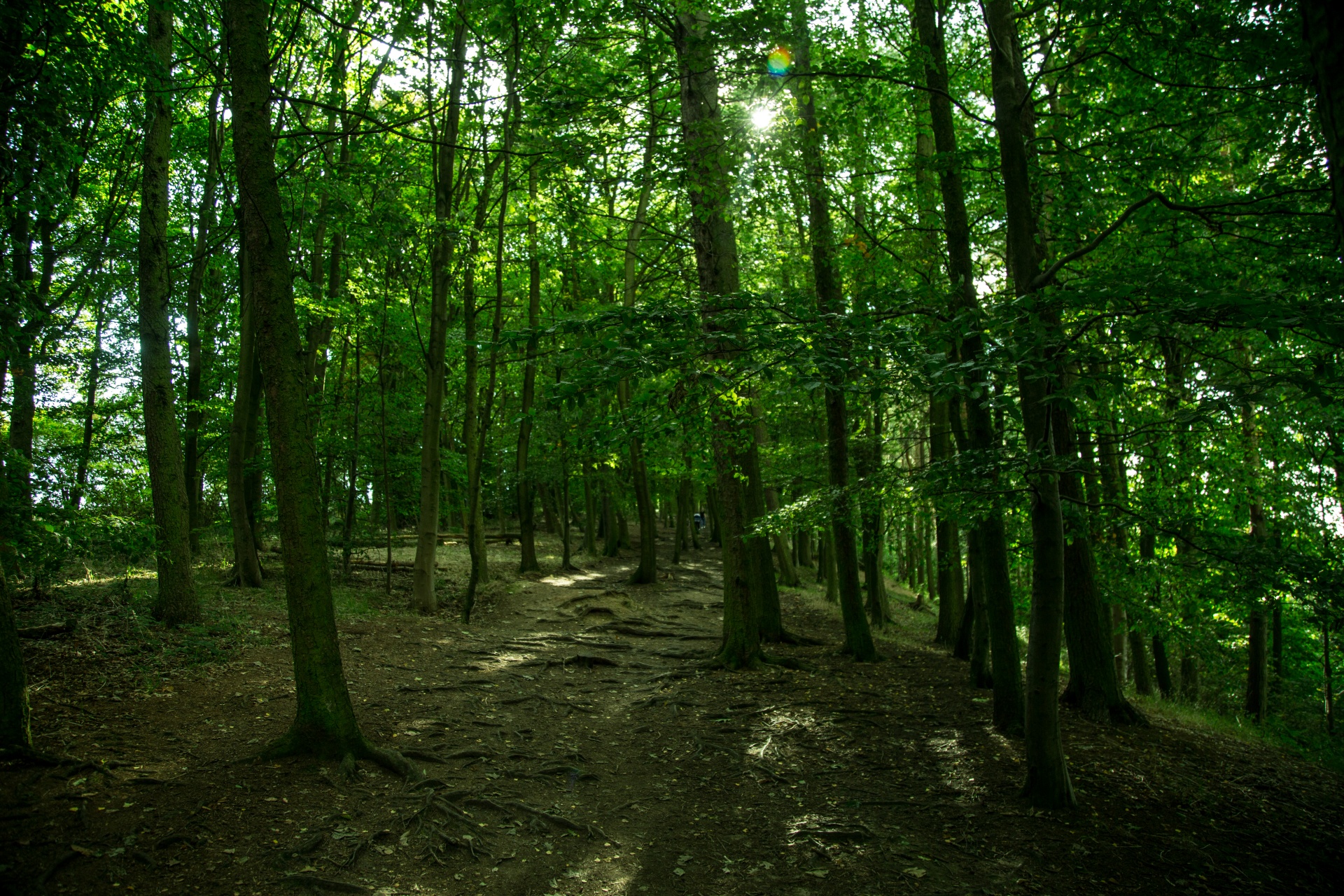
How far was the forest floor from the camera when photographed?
4.48 meters

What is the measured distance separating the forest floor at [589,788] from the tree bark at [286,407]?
0.49m

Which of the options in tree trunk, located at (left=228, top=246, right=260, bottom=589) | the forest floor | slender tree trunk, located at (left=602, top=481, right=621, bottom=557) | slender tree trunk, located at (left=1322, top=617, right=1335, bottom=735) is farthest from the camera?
slender tree trunk, located at (left=602, top=481, right=621, bottom=557)

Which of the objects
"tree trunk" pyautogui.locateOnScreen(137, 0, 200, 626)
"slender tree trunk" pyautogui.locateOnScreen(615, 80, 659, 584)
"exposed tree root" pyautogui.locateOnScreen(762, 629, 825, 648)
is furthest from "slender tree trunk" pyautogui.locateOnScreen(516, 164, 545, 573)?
"exposed tree root" pyautogui.locateOnScreen(762, 629, 825, 648)

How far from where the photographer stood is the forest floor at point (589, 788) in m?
4.48

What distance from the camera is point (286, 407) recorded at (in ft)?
18.1

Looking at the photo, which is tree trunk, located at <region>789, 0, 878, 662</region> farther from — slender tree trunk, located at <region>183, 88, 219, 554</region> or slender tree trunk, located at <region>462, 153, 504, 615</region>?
slender tree trunk, located at <region>183, 88, 219, 554</region>

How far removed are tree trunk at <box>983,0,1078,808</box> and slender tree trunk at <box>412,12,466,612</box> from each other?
8.69 metres

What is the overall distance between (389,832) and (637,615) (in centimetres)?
901

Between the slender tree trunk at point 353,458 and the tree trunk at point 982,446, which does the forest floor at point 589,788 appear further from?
the slender tree trunk at point 353,458

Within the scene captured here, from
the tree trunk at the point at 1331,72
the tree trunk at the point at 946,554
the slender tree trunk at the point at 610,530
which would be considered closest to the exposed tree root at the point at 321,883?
the tree trunk at the point at 1331,72

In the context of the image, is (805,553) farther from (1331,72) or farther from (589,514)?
(1331,72)

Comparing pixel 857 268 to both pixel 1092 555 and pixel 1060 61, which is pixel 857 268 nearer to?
pixel 1060 61

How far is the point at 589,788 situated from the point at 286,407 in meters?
4.22

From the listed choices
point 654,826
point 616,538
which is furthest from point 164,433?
point 616,538
